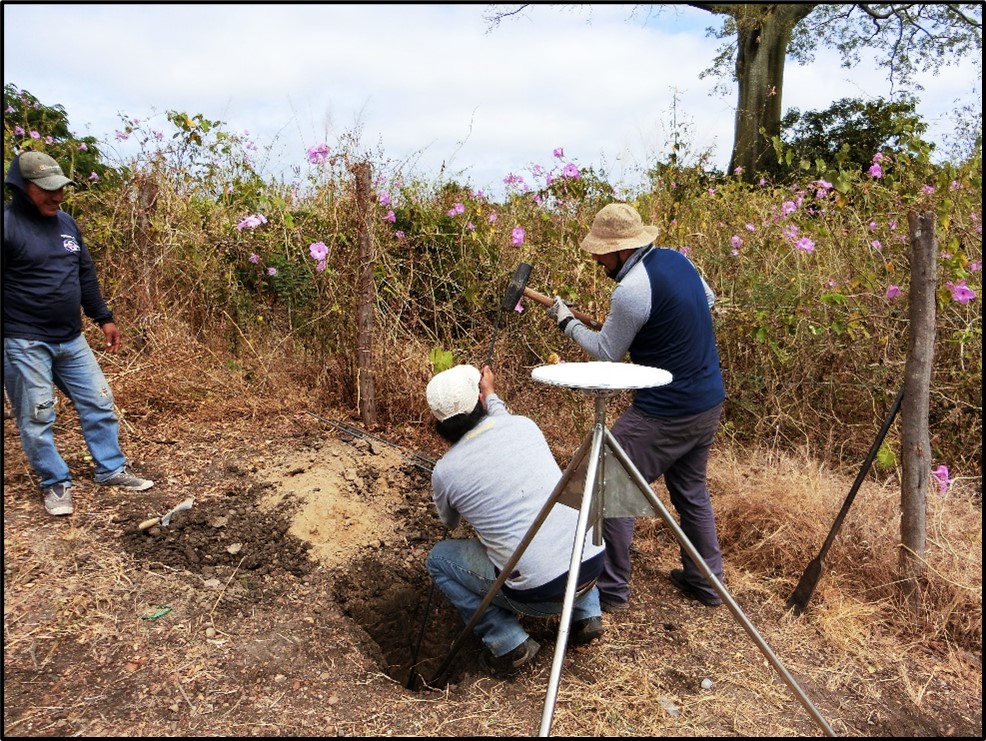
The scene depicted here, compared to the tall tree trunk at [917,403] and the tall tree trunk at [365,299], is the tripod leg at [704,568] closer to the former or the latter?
the tall tree trunk at [917,403]

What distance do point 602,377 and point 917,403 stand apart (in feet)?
5.75

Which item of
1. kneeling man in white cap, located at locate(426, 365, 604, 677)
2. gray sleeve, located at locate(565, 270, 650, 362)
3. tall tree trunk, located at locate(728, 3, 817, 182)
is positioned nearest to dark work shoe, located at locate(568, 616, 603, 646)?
kneeling man in white cap, located at locate(426, 365, 604, 677)

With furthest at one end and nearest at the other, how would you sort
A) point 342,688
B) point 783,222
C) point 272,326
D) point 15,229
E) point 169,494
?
1. point 272,326
2. point 783,222
3. point 169,494
4. point 15,229
5. point 342,688

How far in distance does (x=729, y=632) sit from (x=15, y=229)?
3.69m

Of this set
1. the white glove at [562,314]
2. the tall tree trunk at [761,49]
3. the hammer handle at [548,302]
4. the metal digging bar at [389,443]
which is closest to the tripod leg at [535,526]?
the white glove at [562,314]

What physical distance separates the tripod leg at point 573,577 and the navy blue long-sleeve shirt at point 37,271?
2.82 m

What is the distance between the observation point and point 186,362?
463 centimetres

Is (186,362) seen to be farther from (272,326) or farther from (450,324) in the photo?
(450,324)

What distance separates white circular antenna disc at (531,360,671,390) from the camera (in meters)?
1.59

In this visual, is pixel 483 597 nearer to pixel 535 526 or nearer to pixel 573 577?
pixel 535 526

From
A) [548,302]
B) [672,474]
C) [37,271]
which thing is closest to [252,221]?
[37,271]

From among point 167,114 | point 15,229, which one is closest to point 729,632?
point 15,229

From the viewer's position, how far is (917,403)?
262 cm

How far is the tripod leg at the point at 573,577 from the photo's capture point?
163 centimetres
